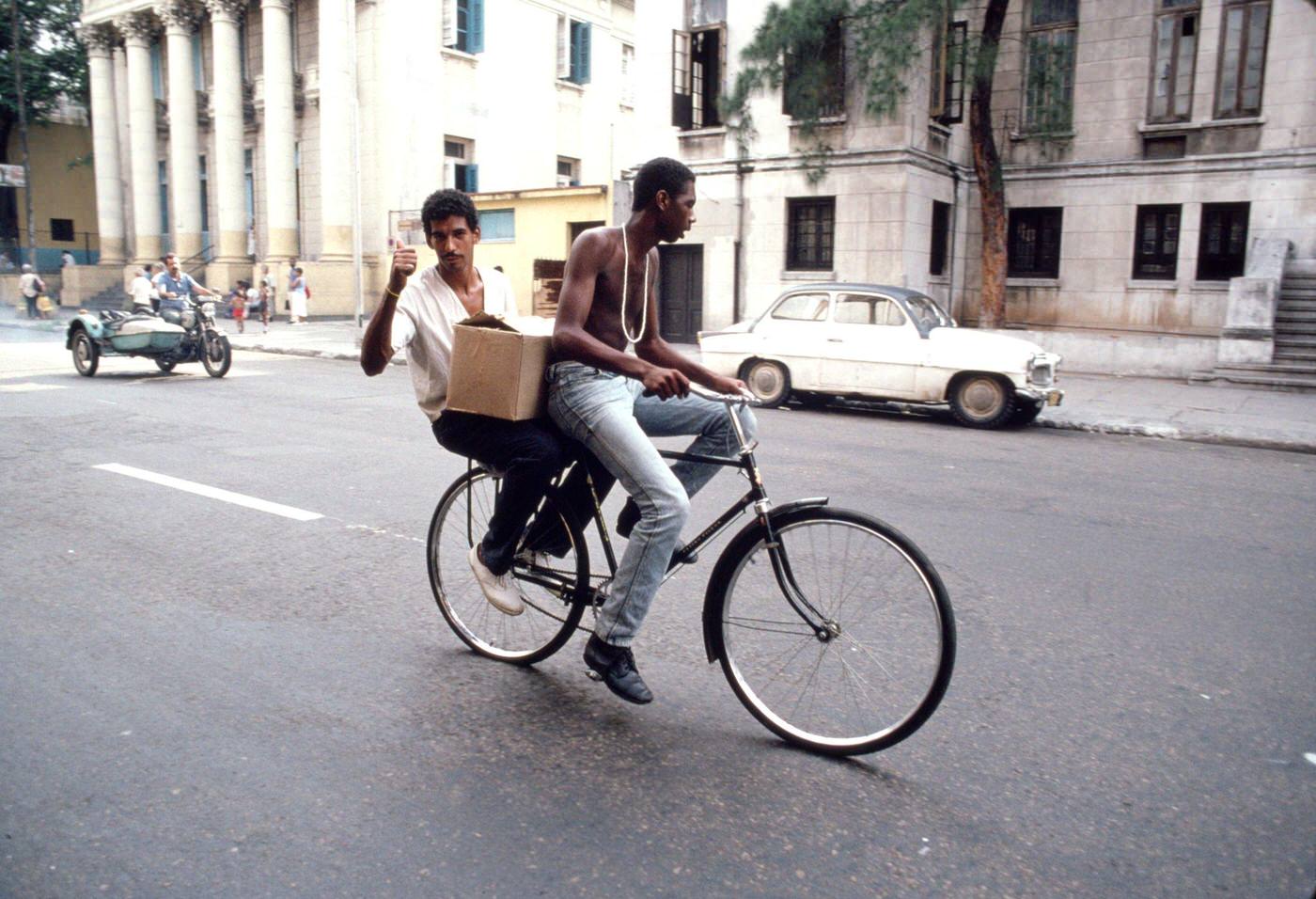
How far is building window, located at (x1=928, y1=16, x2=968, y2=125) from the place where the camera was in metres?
19.5

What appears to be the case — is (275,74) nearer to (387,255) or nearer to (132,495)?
(387,255)

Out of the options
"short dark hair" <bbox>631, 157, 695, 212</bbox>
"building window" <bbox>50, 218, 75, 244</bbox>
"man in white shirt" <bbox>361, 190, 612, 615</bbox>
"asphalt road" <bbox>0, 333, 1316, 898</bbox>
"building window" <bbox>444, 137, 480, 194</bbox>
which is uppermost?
"building window" <bbox>444, 137, 480, 194</bbox>

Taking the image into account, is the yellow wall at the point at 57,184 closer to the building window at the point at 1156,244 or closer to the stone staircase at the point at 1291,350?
the building window at the point at 1156,244

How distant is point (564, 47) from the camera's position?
35.8m

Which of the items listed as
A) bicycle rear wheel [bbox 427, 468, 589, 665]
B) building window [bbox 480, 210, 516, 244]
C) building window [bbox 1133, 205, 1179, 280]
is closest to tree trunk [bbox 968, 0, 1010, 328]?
building window [bbox 1133, 205, 1179, 280]

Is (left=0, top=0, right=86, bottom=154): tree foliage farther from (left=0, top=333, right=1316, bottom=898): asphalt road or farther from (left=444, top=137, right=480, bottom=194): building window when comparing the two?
(left=0, top=333, right=1316, bottom=898): asphalt road

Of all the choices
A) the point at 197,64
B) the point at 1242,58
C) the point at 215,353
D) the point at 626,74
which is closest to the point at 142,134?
the point at 197,64

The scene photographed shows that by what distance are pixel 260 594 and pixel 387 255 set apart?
28.1 m

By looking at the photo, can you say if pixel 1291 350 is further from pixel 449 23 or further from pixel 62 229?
pixel 62 229

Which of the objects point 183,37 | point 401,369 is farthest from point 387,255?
point 401,369

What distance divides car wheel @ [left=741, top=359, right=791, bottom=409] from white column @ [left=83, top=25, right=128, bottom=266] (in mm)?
34553

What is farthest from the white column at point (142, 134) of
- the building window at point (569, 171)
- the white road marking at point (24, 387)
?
the white road marking at point (24, 387)

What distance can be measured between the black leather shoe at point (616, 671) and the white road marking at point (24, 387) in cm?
1224

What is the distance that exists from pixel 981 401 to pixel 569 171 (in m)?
28.8
